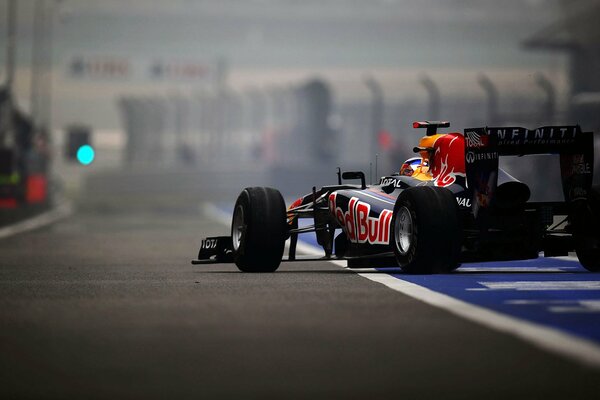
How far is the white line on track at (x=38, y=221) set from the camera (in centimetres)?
3075

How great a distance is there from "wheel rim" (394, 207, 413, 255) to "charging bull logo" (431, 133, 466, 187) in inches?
30.0

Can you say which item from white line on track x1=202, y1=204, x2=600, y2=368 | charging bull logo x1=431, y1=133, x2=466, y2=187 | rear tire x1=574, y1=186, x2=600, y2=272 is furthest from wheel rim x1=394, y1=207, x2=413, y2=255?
rear tire x1=574, y1=186, x2=600, y2=272

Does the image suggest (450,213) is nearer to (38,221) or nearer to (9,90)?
(38,221)

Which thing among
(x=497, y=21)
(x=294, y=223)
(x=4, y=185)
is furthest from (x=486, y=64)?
(x=294, y=223)

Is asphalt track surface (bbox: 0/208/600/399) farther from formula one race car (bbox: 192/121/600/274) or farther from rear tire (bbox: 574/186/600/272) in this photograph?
rear tire (bbox: 574/186/600/272)

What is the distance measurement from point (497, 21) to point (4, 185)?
6336 cm

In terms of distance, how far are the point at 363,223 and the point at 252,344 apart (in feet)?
20.5

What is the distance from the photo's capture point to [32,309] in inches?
455

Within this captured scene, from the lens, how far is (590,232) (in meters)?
15.3

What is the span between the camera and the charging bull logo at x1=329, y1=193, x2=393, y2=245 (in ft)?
49.4

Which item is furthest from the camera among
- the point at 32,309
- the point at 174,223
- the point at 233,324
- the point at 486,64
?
the point at 486,64

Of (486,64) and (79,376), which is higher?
(486,64)

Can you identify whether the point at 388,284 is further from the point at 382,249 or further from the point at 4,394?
the point at 4,394

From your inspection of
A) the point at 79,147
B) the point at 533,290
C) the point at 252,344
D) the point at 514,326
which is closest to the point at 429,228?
the point at 533,290
